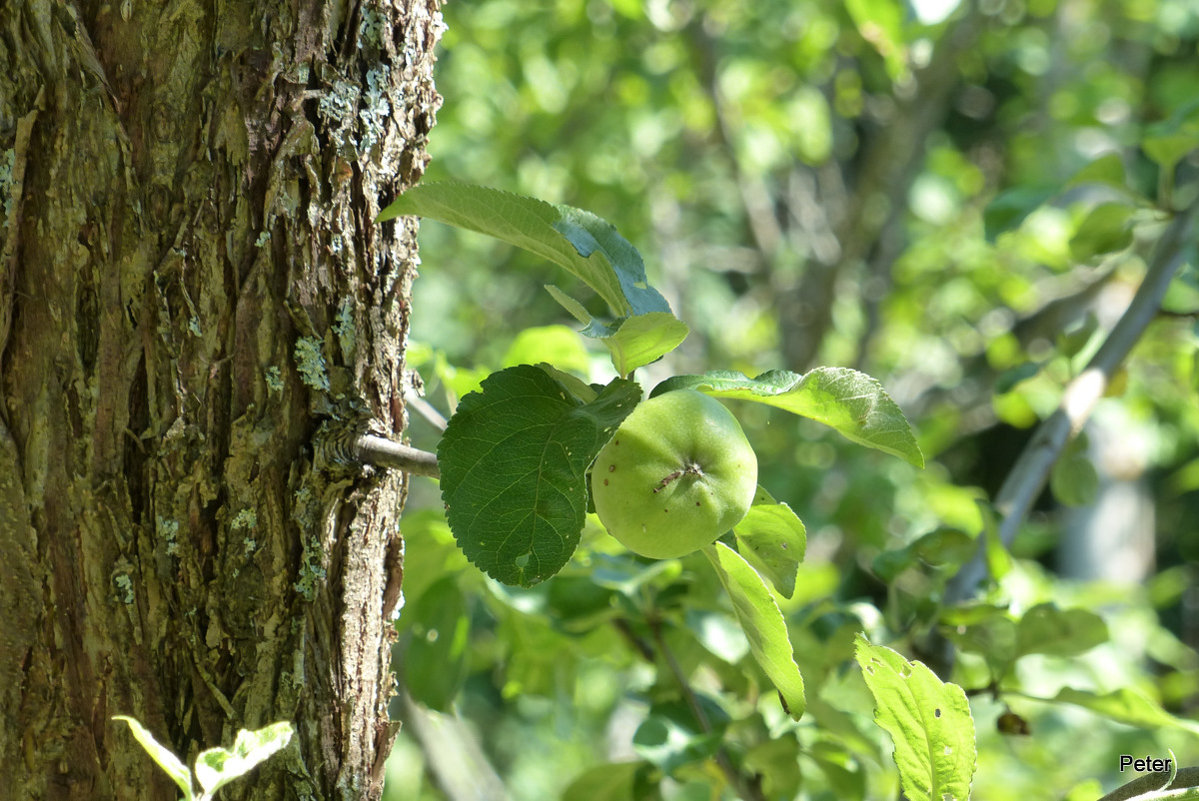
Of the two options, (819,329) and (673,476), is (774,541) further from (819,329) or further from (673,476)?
(819,329)

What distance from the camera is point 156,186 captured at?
0.57m

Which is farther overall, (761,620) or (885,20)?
(885,20)

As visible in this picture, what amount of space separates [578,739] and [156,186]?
9.52 feet

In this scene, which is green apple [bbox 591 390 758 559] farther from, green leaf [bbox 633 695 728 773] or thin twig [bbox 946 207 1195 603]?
thin twig [bbox 946 207 1195 603]

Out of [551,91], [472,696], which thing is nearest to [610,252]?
[551,91]

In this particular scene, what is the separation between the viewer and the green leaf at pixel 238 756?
1.50ft

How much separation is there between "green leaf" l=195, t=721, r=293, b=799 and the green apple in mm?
190

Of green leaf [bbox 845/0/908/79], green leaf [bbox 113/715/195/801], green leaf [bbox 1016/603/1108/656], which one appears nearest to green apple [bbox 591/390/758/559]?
green leaf [bbox 113/715/195/801]

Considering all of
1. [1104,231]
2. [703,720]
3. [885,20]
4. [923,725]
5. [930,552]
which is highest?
[885,20]

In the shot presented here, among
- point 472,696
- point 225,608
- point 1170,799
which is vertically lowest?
point 472,696

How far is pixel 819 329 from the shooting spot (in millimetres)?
2527

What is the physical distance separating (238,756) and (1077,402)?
3.10ft

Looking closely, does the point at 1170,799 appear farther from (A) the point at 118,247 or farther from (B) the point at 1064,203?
(B) the point at 1064,203

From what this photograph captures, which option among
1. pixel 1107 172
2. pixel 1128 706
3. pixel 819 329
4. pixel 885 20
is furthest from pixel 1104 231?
pixel 819 329
